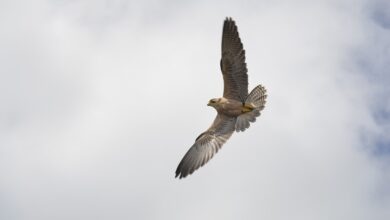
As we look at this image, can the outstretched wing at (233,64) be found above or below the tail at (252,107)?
above

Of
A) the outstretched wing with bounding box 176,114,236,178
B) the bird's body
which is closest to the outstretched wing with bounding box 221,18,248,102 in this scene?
the bird's body

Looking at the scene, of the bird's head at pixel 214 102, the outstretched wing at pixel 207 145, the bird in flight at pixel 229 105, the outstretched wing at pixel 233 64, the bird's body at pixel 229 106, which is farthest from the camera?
the bird's head at pixel 214 102

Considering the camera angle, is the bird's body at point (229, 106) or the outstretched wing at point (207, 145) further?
the bird's body at point (229, 106)

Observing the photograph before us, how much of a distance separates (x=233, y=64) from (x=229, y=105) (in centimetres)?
143

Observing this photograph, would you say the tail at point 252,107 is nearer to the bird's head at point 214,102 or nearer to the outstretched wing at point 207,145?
the outstretched wing at point 207,145

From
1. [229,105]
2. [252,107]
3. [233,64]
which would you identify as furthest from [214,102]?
[233,64]

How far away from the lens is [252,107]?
81.8ft

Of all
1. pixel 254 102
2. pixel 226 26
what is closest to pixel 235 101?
pixel 254 102

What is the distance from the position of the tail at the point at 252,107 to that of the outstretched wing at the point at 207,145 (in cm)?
36

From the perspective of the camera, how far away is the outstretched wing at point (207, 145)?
24.8 m

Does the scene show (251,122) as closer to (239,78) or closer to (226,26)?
(239,78)

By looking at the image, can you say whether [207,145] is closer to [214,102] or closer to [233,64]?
[214,102]

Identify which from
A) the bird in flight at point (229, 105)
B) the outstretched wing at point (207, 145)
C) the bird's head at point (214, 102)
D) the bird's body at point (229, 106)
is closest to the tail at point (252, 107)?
the bird in flight at point (229, 105)

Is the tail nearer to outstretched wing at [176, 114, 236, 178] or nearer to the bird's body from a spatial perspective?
the bird's body
